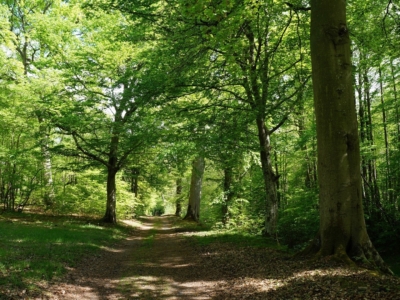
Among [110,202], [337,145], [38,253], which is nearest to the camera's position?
[337,145]

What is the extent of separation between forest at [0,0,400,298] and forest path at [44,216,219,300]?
2824 millimetres

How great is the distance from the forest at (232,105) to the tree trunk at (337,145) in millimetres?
22

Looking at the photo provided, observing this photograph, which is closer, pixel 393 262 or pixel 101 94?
pixel 393 262

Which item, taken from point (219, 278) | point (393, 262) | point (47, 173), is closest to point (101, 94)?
point (47, 173)

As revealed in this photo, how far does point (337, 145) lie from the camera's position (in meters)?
6.37

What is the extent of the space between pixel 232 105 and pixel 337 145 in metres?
6.51

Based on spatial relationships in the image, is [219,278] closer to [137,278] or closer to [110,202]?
[137,278]

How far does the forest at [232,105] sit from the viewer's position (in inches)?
259

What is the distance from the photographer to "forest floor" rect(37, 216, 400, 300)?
17.0 feet

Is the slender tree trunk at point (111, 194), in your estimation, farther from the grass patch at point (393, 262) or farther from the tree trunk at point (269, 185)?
the grass patch at point (393, 262)

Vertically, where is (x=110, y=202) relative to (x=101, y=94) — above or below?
below

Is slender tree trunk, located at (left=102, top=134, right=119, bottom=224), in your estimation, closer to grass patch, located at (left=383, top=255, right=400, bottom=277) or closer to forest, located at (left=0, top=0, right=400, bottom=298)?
forest, located at (left=0, top=0, right=400, bottom=298)

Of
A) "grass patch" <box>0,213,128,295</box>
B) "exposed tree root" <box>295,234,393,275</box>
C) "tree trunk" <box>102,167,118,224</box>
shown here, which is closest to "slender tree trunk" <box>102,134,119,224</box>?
"tree trunk" <box>102,167,118,224</box>

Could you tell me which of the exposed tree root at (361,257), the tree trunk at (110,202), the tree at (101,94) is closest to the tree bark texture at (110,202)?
the tree trunk at (110,202)
